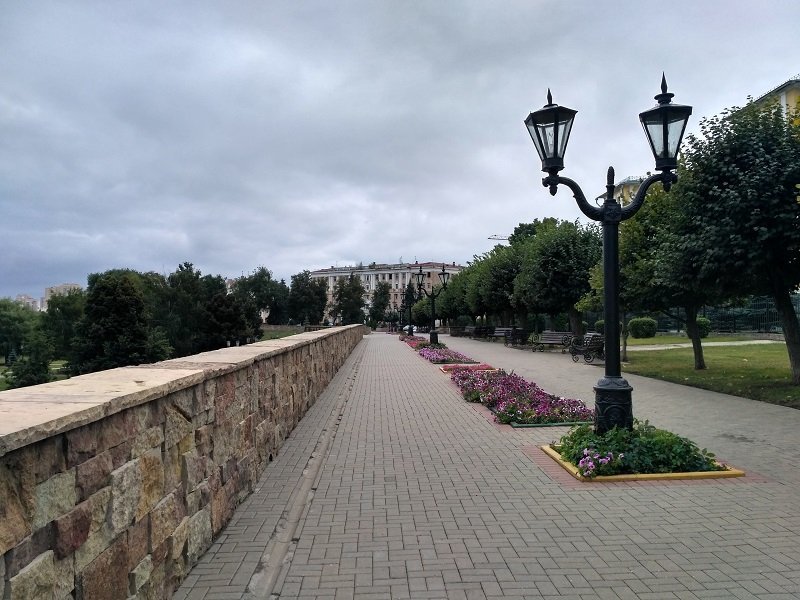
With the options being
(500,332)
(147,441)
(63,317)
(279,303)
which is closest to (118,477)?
(147,441)

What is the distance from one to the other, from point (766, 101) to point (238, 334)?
56.9 meters

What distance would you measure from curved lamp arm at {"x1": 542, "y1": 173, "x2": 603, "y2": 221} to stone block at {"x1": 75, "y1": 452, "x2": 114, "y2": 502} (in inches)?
236

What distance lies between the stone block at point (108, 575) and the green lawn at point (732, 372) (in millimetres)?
11310

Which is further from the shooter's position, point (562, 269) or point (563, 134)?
point (562, 269)

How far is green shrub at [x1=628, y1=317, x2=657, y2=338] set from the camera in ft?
130

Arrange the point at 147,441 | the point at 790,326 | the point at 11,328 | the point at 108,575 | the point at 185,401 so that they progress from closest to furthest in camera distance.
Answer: the point at 108,575 → the point at 147,441 → the point at 185,401 → the point at 790,326 → the point at 11,328

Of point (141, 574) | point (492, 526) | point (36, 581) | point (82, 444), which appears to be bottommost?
point (492, 526)

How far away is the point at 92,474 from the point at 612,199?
6536 mm

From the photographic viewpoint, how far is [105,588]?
2.80 metres

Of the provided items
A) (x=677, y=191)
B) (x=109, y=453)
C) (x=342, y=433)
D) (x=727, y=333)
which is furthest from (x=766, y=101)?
(x=727, y=333)

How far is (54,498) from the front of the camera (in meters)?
2.44

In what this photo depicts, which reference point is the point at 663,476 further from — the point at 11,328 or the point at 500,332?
the point at 11,328

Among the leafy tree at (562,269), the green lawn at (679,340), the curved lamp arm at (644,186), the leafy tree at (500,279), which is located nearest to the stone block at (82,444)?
the curved lamp arm at (644,186)

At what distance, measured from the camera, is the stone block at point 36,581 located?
2148 millimetres
